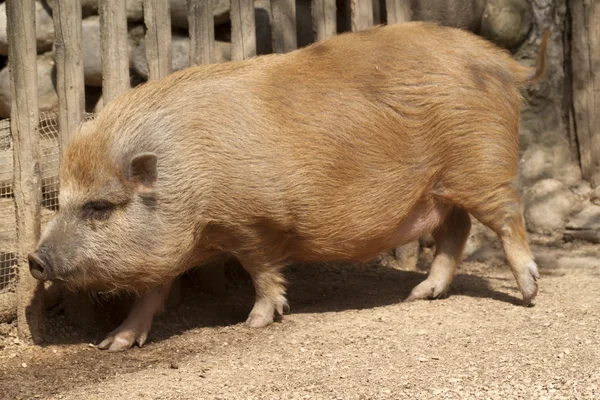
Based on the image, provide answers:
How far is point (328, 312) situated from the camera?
20.2ft

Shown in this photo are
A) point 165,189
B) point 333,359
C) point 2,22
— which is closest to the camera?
point 333,359

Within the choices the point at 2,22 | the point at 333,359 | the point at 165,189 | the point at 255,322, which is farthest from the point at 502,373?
the point at 2,22

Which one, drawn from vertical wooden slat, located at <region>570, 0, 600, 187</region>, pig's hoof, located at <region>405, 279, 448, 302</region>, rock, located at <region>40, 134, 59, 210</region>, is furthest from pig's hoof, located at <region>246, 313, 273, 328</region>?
vertical wooden slat, located at <region>570, 0, 600, 187</region>

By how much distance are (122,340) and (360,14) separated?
302 centimetres

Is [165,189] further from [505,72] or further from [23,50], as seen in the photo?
[505,72]

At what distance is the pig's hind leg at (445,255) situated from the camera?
641 centimetres

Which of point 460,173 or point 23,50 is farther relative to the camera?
point 460,173

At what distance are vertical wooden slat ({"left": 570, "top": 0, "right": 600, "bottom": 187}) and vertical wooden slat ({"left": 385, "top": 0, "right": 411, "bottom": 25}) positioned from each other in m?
1.83

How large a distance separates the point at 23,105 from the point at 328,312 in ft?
7.44

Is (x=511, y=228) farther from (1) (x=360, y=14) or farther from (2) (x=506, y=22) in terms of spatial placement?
(2) (x=506, y=22)

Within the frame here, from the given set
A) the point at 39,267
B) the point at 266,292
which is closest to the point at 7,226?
the point at 39,267

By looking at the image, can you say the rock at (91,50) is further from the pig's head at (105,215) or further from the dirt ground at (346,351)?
the dirt ground at (346,351)

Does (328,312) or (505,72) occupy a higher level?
(505,72)

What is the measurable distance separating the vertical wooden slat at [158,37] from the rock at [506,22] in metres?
3.15
